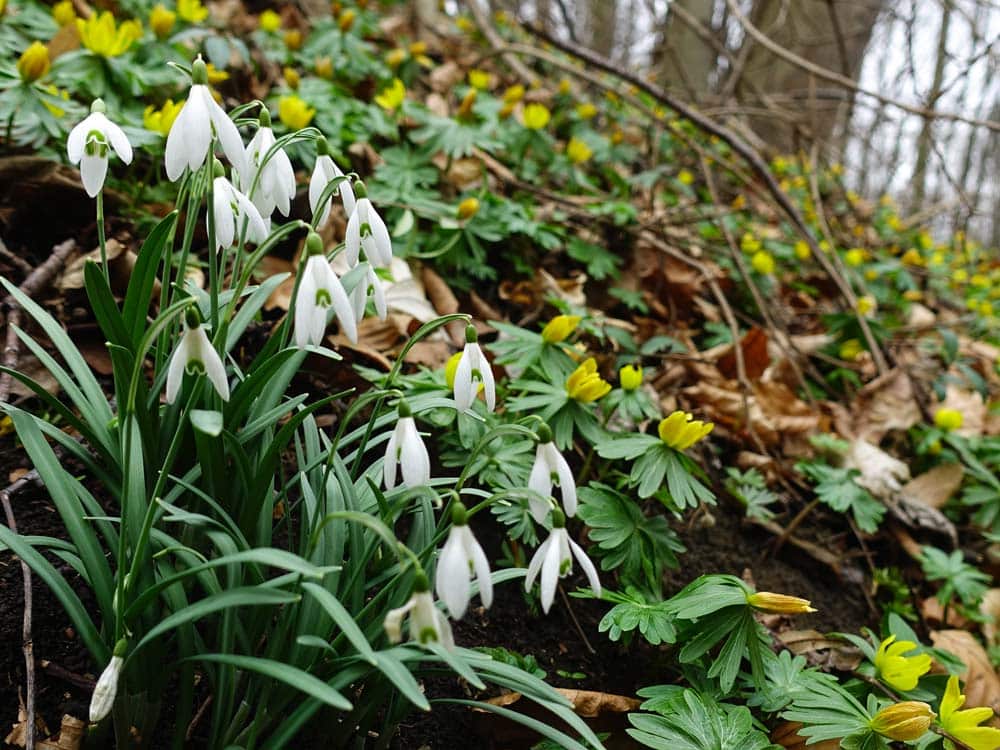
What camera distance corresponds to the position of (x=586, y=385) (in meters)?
1.77

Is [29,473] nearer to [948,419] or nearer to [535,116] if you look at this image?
[535,116]

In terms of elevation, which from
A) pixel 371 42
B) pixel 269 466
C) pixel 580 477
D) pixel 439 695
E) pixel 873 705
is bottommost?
pixel 439 695

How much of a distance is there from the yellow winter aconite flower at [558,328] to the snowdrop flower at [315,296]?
3.11ft

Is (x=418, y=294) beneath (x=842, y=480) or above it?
above

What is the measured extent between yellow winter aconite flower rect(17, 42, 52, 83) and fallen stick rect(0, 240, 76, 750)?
17.5 inches

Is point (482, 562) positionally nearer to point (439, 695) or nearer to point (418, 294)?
point (439, 695)

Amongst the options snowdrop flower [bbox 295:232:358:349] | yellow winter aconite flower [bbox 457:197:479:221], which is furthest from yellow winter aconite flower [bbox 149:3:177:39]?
snowdrop flower [bbox 295:232:358:349]

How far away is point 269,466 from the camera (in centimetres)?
125

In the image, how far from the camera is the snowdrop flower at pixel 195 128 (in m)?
1.09

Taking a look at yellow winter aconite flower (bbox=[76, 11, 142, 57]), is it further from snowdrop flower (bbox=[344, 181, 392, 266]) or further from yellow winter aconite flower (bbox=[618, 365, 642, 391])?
yellow winter aconite flower (bbox=[618, 365, 642, 391])

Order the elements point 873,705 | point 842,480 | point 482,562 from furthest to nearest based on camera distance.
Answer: point 842,480 → point 873,705 → point 482,562

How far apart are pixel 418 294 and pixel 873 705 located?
1759 millimetres

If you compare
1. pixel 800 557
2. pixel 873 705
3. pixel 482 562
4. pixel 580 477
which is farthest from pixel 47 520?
pixel 800 557

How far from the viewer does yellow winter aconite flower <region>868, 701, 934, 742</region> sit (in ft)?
4.30
